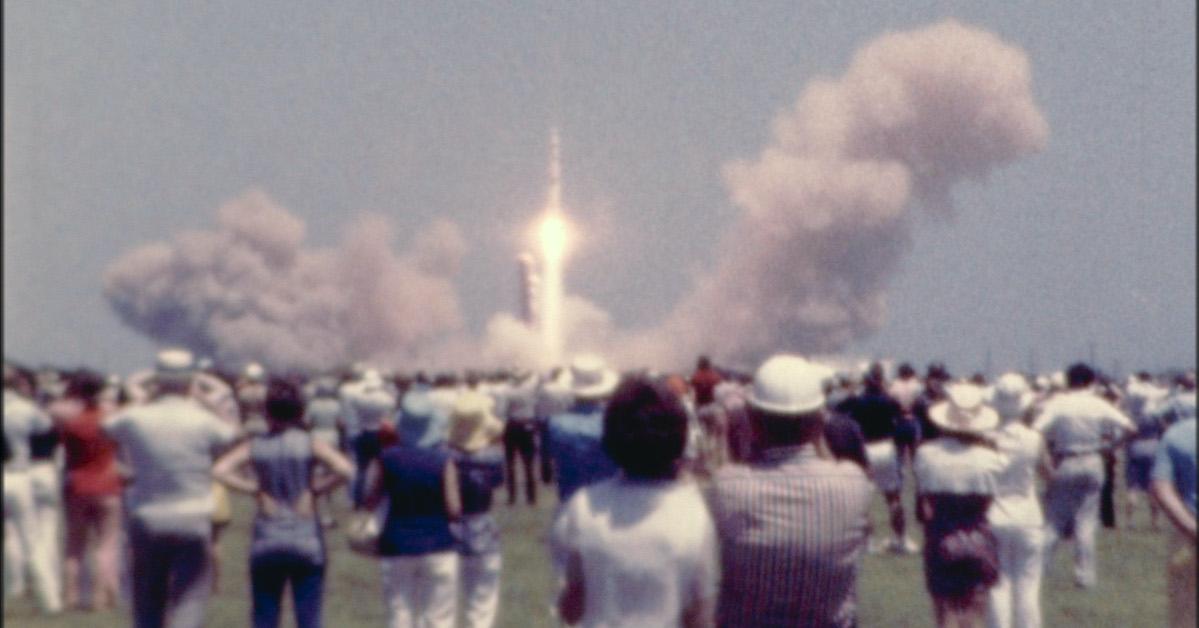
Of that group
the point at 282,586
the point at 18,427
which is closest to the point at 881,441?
the point at 282,586

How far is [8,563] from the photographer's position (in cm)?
774

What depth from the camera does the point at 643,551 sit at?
5.83m

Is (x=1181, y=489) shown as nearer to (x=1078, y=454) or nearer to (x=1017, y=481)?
(x=1017, y=481)

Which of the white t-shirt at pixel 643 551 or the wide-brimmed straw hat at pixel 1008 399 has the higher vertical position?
the wide-brimmed straw hat at pixel 1008 399

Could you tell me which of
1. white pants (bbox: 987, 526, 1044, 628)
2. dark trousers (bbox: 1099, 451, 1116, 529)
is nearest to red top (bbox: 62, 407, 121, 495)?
white pants (bbox: 987, 526, 1044, 628)

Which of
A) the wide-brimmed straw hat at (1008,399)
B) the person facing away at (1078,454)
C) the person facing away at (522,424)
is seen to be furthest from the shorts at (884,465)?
the person facing away at (522,424)

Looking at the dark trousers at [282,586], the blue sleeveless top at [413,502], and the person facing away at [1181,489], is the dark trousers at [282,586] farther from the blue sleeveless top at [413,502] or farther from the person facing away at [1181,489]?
the person facing away at [1181,489]

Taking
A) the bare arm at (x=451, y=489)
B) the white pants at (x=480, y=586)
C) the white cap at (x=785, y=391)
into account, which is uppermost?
the white cap at (x=785, y=391)

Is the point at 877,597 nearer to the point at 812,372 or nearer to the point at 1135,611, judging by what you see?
the point at 1135,611

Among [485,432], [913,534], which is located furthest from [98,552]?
[913,534]

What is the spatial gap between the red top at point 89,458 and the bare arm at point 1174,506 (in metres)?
7.65

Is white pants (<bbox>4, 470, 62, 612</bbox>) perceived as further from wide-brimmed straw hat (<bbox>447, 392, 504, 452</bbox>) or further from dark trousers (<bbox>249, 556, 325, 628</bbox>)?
wide-brimmed straw hat (<bbox>447, 392, 504, 452</bbox>)

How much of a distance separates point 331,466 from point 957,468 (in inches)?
131

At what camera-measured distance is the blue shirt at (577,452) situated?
10750 mm
